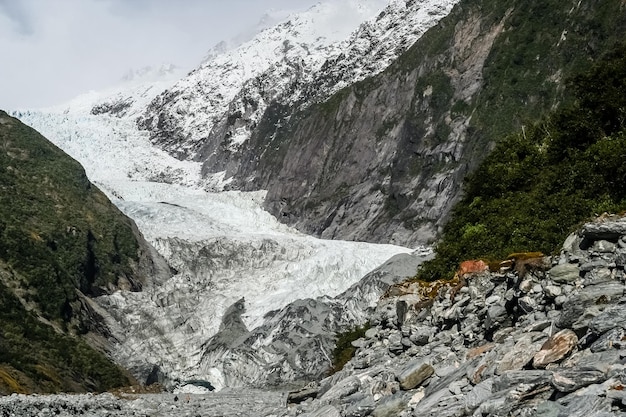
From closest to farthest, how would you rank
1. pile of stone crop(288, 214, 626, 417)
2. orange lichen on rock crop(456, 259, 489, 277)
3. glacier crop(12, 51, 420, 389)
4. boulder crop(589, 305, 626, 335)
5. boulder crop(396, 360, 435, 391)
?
pile of stone crop(288, 214, 626, 417)
boulder crop(589, 305, 626, 335)
boulder crop(396, 360, 435, 391)
orange lichen on rock crop(456, 259, 489, 277)
glacier crop(12, 51, 420, 389)

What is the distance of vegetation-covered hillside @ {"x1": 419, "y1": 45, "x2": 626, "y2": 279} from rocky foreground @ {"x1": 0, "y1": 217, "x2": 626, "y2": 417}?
4.35 meters

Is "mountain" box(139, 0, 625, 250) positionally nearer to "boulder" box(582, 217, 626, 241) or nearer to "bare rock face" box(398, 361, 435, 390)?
"boulder" box(582, 217, 626, 241)

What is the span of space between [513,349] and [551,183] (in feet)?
52.6

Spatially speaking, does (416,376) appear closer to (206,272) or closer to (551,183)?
(551,183)

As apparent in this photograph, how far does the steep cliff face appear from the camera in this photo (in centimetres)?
9806

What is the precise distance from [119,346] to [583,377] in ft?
254

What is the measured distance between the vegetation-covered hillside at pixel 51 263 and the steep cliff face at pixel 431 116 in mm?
37944

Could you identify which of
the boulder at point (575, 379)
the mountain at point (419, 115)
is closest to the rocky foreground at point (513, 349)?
the boulder at point (575, 379)

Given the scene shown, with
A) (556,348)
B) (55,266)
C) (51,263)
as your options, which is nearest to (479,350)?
(556,348)

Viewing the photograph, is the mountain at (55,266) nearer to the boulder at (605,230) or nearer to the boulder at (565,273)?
the boulder at (565,273)

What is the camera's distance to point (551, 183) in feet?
85.8

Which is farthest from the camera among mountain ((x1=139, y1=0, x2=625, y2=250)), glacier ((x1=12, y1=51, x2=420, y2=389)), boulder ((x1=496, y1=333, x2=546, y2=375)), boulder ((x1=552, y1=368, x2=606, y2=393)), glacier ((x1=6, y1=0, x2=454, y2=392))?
mountain ((x1=139, y1=0, x2=625, y2=250))

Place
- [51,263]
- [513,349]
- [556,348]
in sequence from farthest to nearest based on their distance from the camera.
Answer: [51,263], [513,349], [556,348]

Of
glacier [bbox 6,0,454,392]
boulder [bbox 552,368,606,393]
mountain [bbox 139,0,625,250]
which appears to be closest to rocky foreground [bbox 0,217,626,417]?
boulder [bbox 552,368,606,393]
